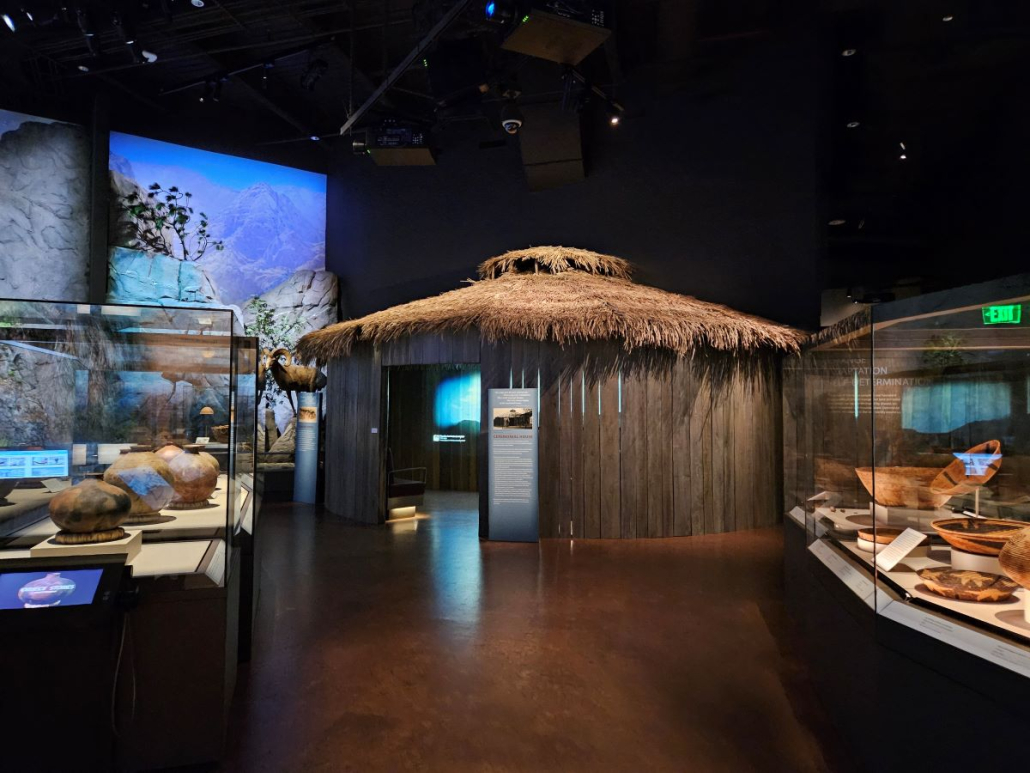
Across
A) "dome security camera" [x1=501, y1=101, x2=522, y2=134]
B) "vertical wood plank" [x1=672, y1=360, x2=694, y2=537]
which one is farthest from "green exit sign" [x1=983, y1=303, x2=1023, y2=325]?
"dome security camera" [x1=501, y1=101, x2=522, y2=134]

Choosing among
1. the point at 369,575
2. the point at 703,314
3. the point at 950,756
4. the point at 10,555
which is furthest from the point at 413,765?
the point at 703,314

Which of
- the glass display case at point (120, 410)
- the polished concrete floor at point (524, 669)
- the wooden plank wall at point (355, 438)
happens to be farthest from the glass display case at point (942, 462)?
the wooden plank wall at point (355, 438)

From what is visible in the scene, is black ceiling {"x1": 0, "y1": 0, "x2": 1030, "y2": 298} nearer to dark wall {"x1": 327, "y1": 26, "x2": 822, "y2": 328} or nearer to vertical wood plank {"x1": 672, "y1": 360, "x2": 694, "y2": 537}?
dark wall {"x1": 327, "y1": 26, "x2": 822, "y2": 328}

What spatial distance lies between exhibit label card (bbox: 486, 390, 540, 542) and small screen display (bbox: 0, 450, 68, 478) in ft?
15.1

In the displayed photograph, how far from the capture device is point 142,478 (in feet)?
8.41

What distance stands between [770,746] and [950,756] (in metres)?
0.95

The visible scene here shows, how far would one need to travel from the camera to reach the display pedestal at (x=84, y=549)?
2209 mm

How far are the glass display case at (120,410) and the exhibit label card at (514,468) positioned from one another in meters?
4.21

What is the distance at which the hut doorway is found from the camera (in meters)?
10.8

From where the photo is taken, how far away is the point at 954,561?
2.35 metres

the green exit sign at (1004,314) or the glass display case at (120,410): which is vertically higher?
the green exit sign at (1004,314)

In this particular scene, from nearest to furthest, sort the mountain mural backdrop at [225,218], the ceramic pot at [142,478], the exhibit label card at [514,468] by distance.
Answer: the ceramic pot at [142,478]
the exhibit label card at [514,468]
the mountain mural backdrop at [225,218]

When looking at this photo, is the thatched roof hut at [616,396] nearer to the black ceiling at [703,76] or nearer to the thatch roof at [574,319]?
the thatch roof at [574,319]

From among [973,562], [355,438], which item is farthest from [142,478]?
[355,438]
